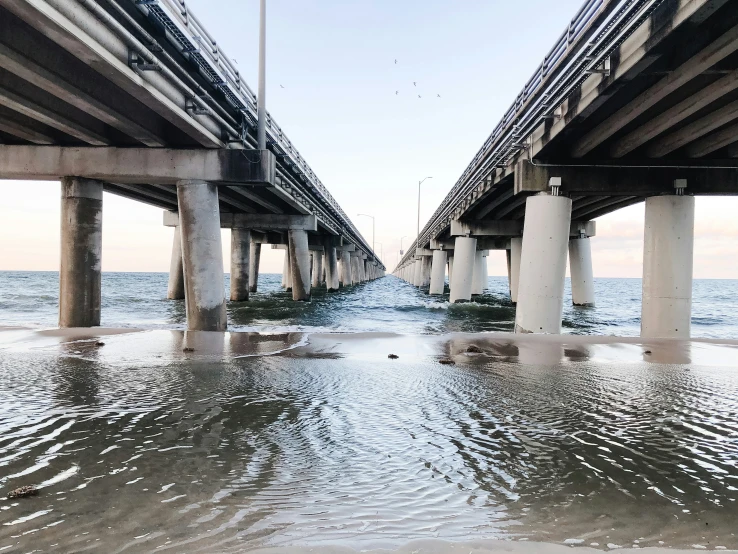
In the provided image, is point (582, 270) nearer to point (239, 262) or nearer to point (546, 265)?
point (239, 262)

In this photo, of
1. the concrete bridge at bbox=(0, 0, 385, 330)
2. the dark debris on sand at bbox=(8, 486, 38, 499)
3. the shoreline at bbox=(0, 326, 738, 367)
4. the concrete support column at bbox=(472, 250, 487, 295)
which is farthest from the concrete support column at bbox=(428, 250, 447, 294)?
the dark debris on sand at bbox=(8, 486, 38, 499)

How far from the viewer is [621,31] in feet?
35.7

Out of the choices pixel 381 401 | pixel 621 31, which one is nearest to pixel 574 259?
pixel 621 31

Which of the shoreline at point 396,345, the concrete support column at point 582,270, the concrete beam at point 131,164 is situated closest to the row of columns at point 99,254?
the concrete beam at point 131,164

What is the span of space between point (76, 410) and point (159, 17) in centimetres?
961

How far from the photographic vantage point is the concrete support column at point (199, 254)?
16.8 metres

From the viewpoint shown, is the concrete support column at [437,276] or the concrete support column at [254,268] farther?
the concrete support column at [254,268]

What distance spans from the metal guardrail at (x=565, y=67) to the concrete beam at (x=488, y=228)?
14.9 meters

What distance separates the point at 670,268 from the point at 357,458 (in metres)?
15.8

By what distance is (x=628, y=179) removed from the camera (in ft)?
56.0

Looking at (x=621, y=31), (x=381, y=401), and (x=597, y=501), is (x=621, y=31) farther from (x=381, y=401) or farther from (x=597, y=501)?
(x=597, y=501)

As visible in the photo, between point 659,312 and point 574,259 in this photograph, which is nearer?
point 659,312

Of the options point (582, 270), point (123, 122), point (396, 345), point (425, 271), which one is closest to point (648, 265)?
point (396, 345)

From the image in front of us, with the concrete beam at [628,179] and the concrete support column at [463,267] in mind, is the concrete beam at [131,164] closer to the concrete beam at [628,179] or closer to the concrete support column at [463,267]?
the concrete beam at [628,179]
